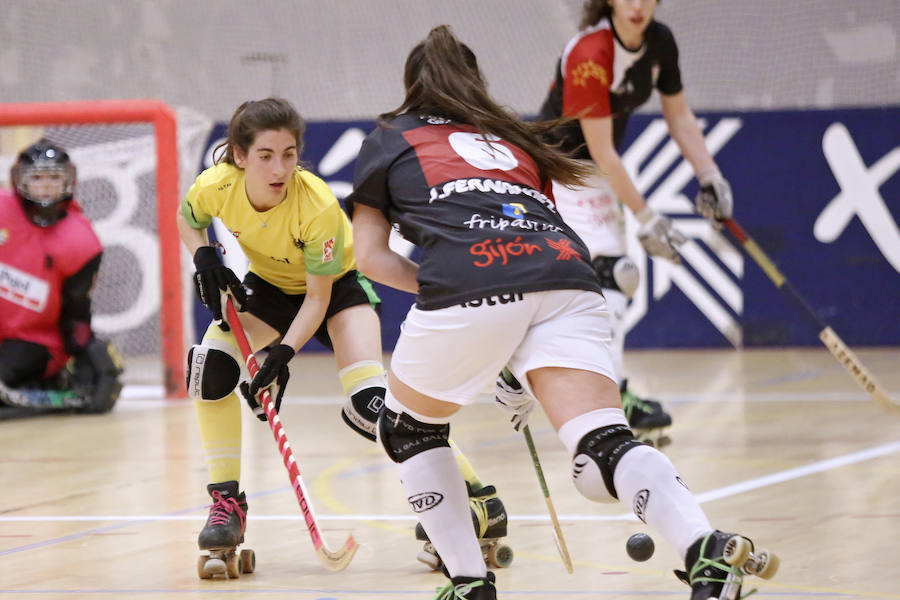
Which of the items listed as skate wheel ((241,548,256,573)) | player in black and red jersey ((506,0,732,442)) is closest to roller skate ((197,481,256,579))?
skate wheel ((241,548,256,573))

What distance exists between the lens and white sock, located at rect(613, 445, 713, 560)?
6.97 feet

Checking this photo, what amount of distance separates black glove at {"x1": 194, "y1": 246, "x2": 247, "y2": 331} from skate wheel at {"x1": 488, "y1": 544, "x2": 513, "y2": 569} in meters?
0.88

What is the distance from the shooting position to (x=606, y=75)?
463 centimetres

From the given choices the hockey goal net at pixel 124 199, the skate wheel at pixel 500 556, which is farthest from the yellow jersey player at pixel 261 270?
the hockey goal net at pixel 124 199

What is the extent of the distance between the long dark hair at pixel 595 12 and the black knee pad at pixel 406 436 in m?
2.61

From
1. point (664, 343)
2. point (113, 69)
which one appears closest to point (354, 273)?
point (664, 343)

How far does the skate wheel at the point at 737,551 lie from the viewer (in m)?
2.02

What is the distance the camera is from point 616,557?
3141 millimetres

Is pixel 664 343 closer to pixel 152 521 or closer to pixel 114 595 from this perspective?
pixel 152 521

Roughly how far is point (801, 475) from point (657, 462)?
2197 mm

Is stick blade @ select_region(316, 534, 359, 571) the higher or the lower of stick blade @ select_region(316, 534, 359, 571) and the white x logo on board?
the lower

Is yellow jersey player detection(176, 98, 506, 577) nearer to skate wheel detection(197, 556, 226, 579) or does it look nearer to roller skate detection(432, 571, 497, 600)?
skate wheel detection(197, 556, 226, 579)

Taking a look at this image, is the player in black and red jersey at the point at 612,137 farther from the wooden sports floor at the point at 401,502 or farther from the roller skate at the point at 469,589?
the roller skate at the point at 469,589

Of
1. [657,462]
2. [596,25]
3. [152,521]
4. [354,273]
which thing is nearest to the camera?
[657,462]
